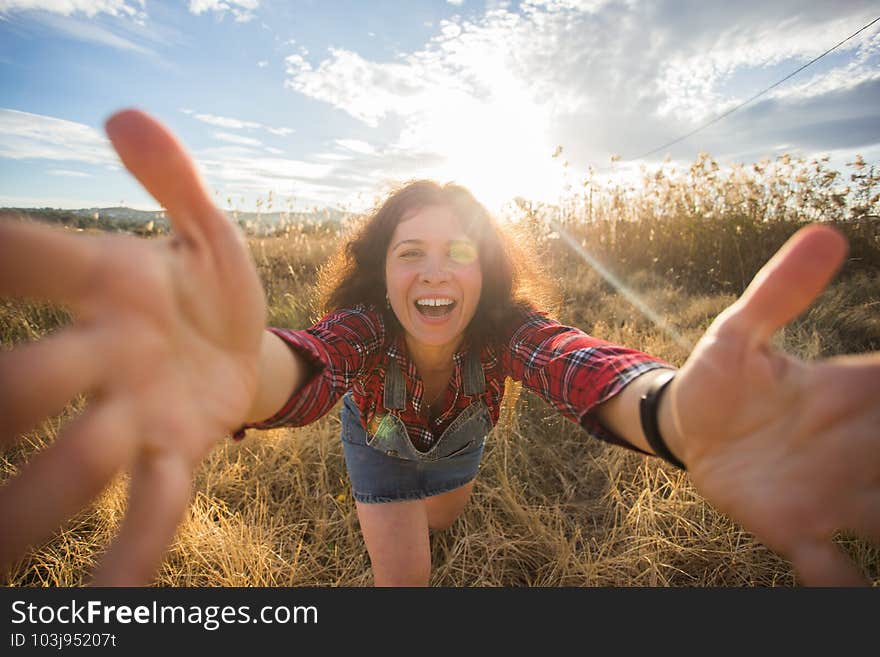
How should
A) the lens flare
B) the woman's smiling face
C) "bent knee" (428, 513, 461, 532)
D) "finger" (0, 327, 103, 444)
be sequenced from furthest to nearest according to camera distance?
1. the lens flare
2. "bent knee" (428, 513, 461, 532)
3. the woman's smiling face
4. "finger" (0, 327, 103, 444)

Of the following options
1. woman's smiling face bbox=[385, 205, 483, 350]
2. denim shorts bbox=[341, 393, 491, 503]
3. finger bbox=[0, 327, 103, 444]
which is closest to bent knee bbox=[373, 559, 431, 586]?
denim shorts bbox=[341, 393, 491, 503]

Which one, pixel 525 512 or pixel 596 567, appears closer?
pixel 596 567

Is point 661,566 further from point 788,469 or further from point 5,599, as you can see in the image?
point 5,599

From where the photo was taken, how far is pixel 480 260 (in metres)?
1.77

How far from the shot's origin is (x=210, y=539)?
6.19ft

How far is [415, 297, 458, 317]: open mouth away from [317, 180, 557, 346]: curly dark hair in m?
0.15

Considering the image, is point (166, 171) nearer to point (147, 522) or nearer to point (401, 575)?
point (147, 522)

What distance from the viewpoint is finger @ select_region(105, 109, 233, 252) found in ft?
1.88

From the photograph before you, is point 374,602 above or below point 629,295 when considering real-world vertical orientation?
below

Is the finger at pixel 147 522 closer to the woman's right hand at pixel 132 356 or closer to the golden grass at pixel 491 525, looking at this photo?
the woman's right hand at pixel 132 356

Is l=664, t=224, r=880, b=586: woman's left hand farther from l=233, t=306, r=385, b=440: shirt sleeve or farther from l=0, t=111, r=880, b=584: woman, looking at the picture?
l=233, t=306, r=385, b=440: shirt sleeve

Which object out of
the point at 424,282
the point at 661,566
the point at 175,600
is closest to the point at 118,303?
the point at 424,282

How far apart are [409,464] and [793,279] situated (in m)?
1.57

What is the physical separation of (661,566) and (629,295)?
9.75ft
